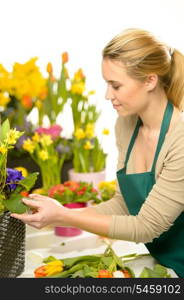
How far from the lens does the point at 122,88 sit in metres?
1.53

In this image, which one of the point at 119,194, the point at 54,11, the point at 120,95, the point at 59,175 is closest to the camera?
the point at 120,95

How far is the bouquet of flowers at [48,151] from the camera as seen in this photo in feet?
7.13

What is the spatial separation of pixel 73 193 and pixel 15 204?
0.44m

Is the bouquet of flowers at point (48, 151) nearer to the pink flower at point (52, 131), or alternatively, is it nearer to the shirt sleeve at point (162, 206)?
the pink flower at point (52, 131)

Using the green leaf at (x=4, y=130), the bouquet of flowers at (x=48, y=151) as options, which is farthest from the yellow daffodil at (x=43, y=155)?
the green leaf at (x=4, y=130)

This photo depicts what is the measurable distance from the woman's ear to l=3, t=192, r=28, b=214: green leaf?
0.46 metres

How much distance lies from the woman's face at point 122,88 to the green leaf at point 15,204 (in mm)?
369

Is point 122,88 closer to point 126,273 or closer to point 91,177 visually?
point 126,273

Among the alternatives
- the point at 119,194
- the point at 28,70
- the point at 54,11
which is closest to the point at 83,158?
the point at 28,70

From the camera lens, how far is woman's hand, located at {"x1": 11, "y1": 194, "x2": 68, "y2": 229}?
57.8 inches

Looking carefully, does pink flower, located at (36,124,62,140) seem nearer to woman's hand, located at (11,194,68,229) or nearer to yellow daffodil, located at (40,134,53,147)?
yellow daffodil, located at (40,134,53,147)

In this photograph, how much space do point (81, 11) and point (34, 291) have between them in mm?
2010

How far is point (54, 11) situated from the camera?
9.65 feet

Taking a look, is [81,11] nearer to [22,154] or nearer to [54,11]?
[54,11]
